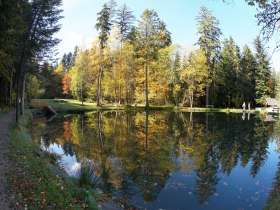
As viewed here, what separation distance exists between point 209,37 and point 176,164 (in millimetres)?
48336

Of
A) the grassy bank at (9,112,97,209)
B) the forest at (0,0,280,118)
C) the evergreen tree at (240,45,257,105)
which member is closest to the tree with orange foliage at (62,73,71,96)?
the forest at (0,0,280,118)

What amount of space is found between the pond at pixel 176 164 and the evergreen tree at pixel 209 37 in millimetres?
35993

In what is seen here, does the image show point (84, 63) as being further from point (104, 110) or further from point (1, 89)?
point (1, 89)

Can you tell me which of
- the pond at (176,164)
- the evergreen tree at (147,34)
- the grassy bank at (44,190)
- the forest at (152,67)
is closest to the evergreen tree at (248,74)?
the forest at (152,67)

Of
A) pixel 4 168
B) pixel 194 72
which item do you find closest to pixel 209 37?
pixel 194 72

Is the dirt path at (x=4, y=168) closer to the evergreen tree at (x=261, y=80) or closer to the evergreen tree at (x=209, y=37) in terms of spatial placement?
the evergreen tree at (x=209, y=37)

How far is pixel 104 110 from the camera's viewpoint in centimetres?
4797

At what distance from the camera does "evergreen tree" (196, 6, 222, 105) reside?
194 ft

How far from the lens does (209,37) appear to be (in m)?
59.1

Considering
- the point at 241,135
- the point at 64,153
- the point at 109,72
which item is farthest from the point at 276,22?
the point at 109,72

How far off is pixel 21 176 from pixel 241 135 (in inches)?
762

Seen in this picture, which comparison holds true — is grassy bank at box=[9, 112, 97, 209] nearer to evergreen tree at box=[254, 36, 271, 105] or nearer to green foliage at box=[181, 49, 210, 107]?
green foliage at box=[181, 49, 210, 107]

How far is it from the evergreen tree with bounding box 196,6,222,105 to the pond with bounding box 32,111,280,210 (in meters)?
36.0

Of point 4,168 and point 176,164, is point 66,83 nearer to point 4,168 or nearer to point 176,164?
point 176,164
